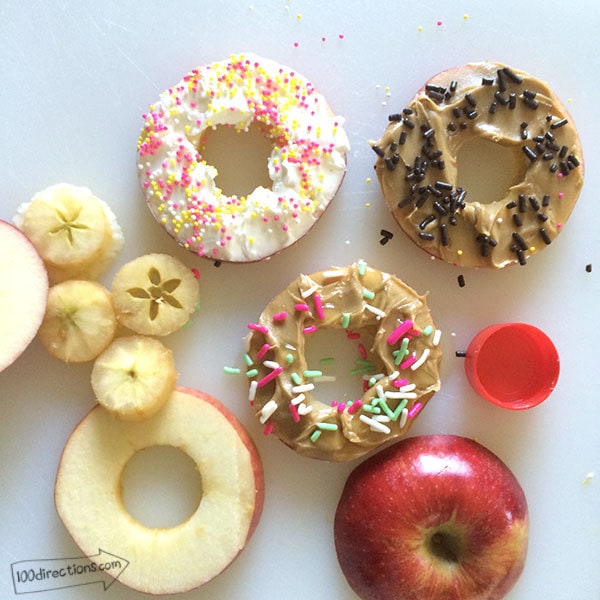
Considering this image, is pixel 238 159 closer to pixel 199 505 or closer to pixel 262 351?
pixel 262 351

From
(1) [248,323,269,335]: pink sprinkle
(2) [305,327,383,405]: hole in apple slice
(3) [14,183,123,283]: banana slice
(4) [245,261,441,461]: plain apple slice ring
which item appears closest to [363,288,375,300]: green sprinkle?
(4) [245,261,441,461]: plain apple slice ring

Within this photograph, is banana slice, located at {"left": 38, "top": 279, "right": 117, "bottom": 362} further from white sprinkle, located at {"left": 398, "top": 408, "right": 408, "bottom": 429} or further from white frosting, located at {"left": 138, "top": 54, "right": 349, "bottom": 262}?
white sprinkle, located at {"left": 398, "top": 408, "right": 408, "bottom": 429}

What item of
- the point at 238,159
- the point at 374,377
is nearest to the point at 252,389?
the point at 374,377

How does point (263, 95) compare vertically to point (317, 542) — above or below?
above

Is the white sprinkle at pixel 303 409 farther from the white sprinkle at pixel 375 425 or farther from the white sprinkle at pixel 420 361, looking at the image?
the white sprinkle at pixel 420 361

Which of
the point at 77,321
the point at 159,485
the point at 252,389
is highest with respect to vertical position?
the point at 77,321

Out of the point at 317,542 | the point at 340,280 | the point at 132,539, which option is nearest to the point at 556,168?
the point at 340,280

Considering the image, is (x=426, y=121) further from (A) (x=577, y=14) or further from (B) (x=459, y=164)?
(A) (x=577, y=14)
